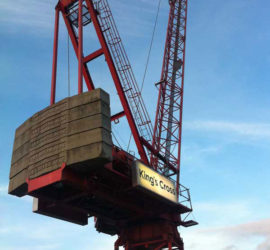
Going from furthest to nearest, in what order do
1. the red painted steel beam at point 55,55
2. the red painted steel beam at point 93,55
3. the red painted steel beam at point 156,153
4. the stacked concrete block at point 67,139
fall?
1. the red painted steel beam at point 156,153
2. the red painted steel beam at point 93,55
3. the red painted steel beam at point 55,55
4. the stacked concrete block at point 67,139

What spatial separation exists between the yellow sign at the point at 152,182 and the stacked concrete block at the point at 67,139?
20.9 ft

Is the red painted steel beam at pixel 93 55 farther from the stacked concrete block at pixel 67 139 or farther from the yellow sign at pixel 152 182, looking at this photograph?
the yellow sign at pixel 152 182

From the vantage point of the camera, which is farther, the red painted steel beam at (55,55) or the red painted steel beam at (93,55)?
the red painted steel beam at (93,55)

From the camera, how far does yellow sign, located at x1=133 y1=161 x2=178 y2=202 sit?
39.2 metres

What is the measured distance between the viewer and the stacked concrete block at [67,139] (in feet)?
109

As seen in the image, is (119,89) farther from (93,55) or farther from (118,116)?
(93,55)

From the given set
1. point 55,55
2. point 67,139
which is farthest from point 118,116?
point 67,139

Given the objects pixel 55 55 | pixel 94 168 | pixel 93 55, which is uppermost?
pixel 93 55

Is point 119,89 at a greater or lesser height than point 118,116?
greater

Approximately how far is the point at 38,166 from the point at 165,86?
31289 mm

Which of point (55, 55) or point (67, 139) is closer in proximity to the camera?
point (67, 139)

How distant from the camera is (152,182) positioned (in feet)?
135

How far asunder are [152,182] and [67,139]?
10770 millimetres

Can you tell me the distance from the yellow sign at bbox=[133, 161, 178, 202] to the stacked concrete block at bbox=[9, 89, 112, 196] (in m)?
6.38
